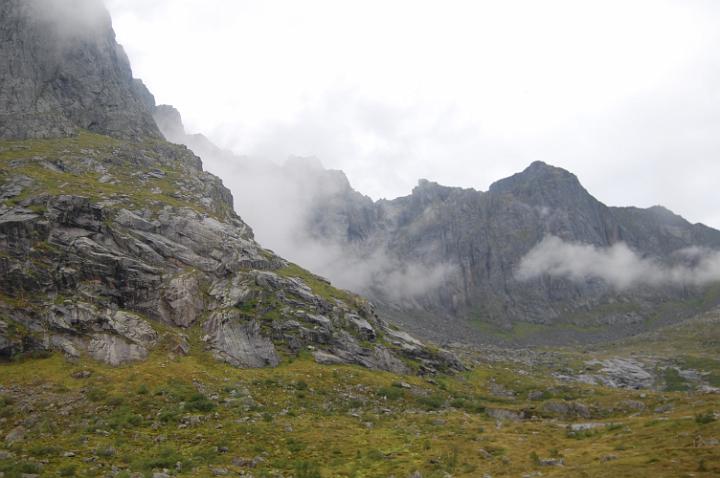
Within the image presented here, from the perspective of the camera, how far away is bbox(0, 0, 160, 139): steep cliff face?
134m

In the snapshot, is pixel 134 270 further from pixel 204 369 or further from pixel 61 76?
pixel 61 76

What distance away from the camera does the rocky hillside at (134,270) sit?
2603 inches

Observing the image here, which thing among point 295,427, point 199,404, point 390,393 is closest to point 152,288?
point 199,404

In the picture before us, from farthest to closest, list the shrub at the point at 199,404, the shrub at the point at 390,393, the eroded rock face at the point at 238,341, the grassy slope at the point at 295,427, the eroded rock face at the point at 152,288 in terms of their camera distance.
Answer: the eroded rock face at the point at 238,341 < the shrub at the point at 390,393 < the eroded rock face at the point at 152,288 < the shrub at the point at 199,404 < the grassy slope at the point at 295,427

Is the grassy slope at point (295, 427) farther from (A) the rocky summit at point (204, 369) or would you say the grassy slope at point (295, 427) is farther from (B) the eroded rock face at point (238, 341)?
(B) the eroded rock face at point (238, 341)

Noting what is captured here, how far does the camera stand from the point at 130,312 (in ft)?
237

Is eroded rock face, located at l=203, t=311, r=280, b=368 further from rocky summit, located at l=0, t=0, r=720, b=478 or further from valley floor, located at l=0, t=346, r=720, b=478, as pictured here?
valley floor, located at l=0, t=346, r=720, b=478

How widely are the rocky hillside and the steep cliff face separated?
0.76m

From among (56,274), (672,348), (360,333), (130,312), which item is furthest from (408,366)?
(672,348)

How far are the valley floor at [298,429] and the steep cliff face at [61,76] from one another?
10658 cm

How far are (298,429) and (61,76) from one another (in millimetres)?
160847

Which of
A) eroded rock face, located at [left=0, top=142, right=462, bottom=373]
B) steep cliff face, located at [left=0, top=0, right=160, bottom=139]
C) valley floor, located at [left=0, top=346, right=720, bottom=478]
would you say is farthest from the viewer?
steep cliff face, located at [left=0, top=0, right=160, bottom=139]

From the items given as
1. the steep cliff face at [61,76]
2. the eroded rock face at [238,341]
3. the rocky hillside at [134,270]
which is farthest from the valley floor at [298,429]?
the steep cliff face at [61,76]

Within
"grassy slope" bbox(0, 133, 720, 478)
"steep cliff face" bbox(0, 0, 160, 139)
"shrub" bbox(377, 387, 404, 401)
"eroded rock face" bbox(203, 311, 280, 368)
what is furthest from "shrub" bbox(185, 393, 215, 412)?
"steep cliff face" bbox(0, 0, 160, 139)
